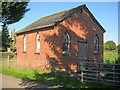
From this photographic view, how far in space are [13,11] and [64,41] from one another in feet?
58.6

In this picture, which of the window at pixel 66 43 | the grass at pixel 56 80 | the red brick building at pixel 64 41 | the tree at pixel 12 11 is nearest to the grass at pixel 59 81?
the grass at pixel 56 80

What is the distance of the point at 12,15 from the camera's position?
27.3 m

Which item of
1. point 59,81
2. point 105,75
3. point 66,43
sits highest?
point 66,43

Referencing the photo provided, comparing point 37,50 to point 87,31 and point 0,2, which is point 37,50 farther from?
point 0,2

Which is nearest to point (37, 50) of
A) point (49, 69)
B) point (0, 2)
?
point (49, 69)

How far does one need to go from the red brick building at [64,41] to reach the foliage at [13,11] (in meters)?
10.2

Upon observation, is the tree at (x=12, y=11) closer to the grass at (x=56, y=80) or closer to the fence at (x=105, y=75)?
the grass at (x=56, y=80)

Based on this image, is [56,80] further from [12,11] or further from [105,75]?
[12,11]

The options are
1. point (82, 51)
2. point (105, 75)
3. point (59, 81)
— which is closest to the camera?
point (59, 81)

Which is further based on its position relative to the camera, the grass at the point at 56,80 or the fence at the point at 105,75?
the grass at the point at 56,80

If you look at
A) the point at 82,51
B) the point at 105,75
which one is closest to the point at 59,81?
the point at 105,75

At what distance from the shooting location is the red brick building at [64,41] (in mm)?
12867

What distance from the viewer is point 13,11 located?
26594mm

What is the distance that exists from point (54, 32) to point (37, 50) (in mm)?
4007
